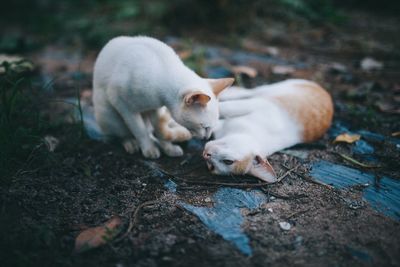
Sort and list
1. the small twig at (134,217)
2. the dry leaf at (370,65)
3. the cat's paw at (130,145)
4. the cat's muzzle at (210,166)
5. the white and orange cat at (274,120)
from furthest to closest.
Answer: the dry leaf at (370,65) → the cat's paw at (130,145) → the white and orange cat at (274,120) → the cat's muzzle at (210,166) → the small twig at (134,217)

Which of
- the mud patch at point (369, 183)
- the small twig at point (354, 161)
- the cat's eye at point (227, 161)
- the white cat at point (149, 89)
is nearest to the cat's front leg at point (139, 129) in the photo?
the white cat at point (149, 89)

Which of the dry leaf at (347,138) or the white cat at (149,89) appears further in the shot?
the dry leaf at (347,138)

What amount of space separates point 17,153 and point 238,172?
1.57 meters

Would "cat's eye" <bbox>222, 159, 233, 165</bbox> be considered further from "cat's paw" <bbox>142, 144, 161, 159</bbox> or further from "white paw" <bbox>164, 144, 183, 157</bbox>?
"cat's paw" <bbox>142, 144, 161, 159</bbox>

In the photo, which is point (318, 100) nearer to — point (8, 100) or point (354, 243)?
point (354, 243)

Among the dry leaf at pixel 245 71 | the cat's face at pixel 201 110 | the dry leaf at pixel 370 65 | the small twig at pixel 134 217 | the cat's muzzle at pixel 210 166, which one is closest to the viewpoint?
the small twig at pixel 134 217

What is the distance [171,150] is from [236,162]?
2.01 feet

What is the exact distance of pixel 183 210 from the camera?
2219 millimetres

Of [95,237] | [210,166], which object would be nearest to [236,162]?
[210,166]

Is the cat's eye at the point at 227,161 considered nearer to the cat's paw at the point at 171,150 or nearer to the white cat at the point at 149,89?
the white cat at the point at 149,89

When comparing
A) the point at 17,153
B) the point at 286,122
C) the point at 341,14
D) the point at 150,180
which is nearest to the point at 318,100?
the point at 286,122

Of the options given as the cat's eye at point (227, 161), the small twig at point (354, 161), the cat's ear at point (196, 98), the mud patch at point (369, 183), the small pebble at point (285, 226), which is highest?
the cat's ear at point (196, 98)

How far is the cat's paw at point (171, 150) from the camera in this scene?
2.82m

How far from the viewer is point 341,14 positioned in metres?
5.91
